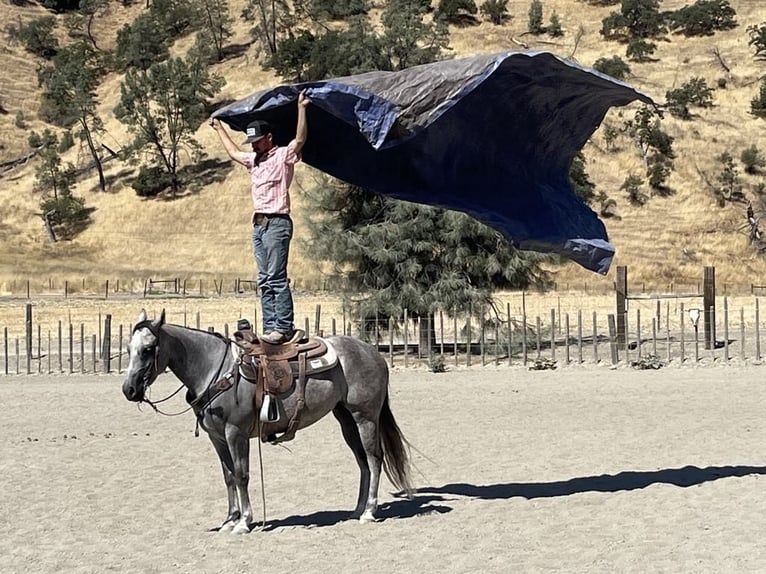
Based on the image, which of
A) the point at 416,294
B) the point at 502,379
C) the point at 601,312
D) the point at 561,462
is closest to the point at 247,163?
the point at 561,462

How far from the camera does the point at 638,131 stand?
191 ft

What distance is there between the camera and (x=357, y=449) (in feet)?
31.5

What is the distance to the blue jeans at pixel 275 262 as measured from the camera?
875 cm

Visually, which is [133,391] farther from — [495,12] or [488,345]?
[495,12]

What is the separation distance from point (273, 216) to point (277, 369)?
3.73 feet

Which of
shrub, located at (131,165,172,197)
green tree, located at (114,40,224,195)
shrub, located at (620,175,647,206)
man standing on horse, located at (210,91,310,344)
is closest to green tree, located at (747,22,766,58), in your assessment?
shrub, located at (620,175,647,206)

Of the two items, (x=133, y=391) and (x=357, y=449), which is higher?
(x=133, y=391)

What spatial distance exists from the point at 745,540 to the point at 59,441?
8818 millimetres

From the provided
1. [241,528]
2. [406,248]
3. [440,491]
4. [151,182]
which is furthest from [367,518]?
[151,182]

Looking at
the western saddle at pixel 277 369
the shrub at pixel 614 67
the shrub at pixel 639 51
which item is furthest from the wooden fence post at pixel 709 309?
the shrub at pixel 639 51

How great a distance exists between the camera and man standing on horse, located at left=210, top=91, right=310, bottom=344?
28.7 feet

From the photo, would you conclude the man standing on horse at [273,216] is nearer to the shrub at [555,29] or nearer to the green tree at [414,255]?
the green tree at [414,255]

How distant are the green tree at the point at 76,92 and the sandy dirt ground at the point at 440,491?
50.2m

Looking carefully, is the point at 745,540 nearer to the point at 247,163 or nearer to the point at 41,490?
the point at 247,163
